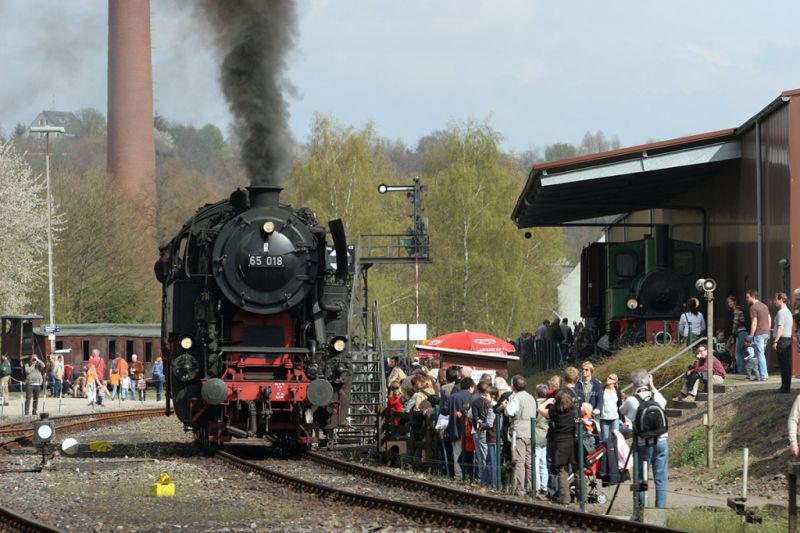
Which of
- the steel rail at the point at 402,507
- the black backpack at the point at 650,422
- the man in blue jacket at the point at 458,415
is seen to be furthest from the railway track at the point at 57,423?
the black backpack at the point at 650,422

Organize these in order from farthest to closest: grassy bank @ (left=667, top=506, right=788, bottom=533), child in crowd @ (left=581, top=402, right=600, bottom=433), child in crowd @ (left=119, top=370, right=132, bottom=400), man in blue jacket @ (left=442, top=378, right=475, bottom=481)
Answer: child in crowd @ (left=119, top=370, right=132, bottom=400) < man in blue jacket @ (left=442, top=378, right=475, bottom=481) < child in crowd @ (left=581, top=402, right=600, bottom=433) < grassy bank @ (left=667, top=506, right=788, bottom=533)

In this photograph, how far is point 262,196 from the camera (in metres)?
20.0

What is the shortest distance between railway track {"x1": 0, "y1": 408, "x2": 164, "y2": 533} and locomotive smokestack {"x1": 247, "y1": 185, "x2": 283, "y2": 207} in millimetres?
6360

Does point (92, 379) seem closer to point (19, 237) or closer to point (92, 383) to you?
point (92, 383)

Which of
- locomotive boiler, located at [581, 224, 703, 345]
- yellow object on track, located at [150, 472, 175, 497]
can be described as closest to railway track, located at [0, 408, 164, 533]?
yellow object on track, located at [150, 472, 175, 497]

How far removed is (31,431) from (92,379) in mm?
11297

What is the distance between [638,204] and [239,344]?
63.3ft

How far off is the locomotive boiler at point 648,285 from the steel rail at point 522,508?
507 inches

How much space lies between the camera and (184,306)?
19.5 m

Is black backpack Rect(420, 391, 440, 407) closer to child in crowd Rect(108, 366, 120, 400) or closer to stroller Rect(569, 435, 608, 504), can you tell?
stroller Rect(569, 435, 608, 504)

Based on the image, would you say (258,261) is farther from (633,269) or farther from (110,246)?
(110,246)

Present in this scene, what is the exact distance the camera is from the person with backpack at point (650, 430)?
13.9 m

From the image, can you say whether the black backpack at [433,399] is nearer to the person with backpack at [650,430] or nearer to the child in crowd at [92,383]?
the person with backpack at [650,430]

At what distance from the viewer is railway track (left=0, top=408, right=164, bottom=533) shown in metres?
12.0
